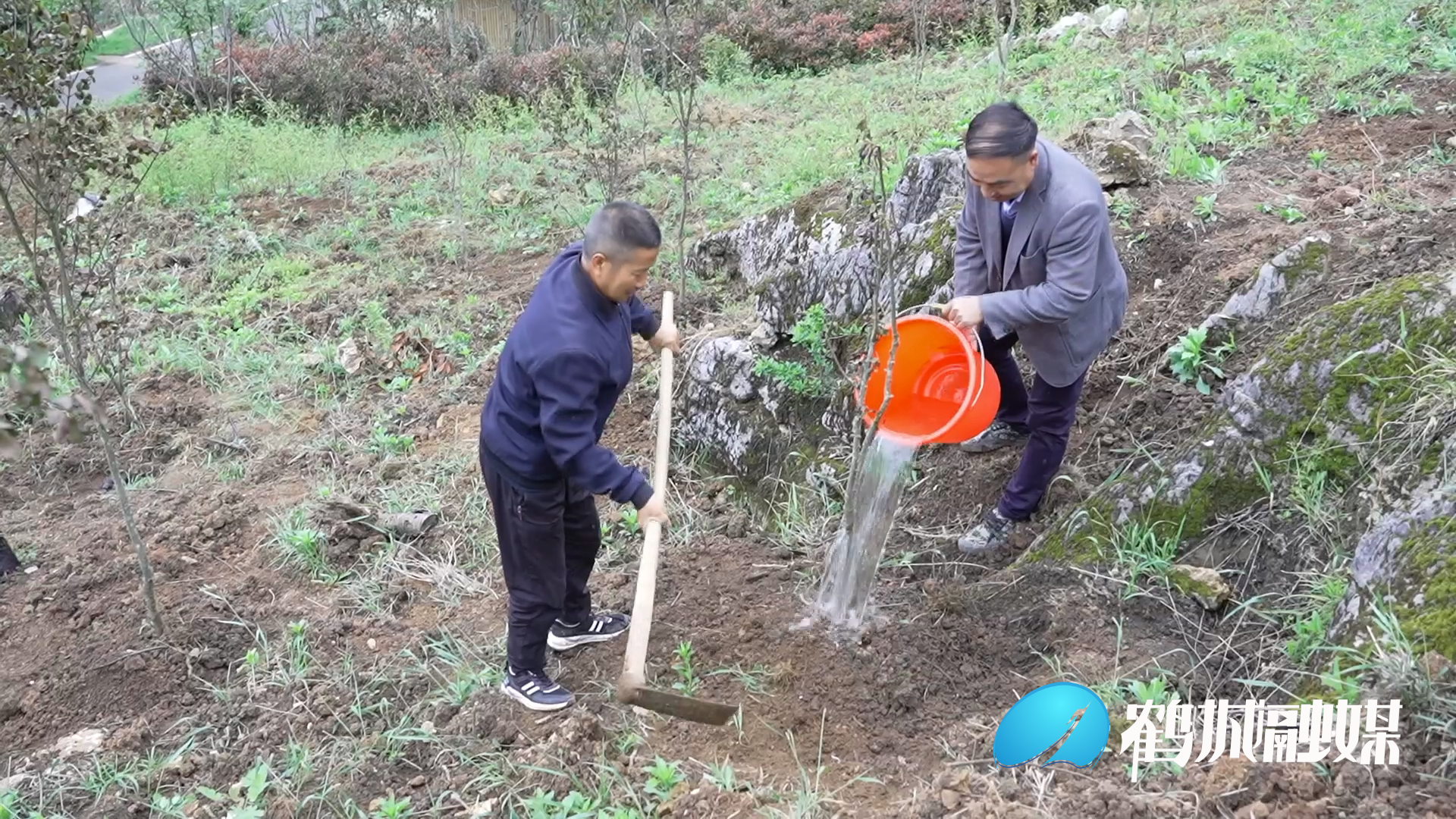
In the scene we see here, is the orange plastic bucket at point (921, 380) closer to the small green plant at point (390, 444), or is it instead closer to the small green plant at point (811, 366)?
the small green plant at point (811, 366)

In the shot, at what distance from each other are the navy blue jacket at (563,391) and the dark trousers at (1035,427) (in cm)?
130

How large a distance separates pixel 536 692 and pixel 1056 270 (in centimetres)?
192

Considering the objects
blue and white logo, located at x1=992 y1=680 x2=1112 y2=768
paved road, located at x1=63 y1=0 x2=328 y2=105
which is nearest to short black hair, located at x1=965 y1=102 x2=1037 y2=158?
blue and white logo, located at x1=992 y1=680 x2=1112 y2=768

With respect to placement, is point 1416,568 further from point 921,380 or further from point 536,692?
point 536,692

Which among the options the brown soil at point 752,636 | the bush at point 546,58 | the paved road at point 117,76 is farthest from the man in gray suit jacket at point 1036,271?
the paved road at point 117,76

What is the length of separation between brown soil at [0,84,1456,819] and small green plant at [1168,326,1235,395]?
5 cm

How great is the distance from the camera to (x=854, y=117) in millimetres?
8516

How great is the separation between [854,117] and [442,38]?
221 inches

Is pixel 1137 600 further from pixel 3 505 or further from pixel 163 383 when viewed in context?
pixel 163 383

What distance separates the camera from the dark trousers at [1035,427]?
9.56ft

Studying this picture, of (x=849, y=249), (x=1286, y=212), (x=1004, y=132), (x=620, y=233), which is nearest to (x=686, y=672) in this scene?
(x=620, y=233)

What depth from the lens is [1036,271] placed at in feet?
9.23

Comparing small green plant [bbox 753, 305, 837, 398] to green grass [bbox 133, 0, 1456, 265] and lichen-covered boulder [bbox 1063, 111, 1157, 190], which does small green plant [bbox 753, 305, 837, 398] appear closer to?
green grass [bbox 133, 0, 1456, 265]

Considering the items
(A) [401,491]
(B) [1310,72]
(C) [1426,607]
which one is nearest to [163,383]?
(A) [401,491]
